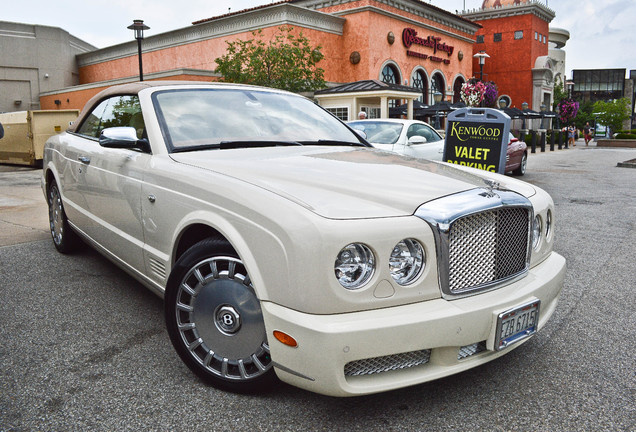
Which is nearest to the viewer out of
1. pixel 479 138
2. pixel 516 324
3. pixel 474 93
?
pixel 516 324

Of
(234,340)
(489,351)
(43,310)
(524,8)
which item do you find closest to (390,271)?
(489,351)

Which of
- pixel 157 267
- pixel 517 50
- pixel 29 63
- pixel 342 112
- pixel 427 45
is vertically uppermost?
pixel 517 50

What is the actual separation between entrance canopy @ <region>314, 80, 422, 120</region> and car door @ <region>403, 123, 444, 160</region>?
11029 mm

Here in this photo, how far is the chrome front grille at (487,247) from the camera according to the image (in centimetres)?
243

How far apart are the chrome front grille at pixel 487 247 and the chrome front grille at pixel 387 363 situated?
0.32 m

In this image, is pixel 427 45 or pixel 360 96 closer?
pixel 360 96

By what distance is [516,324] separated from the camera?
2.56 metres

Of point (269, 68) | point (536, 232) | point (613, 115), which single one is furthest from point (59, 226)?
point (613, 115)

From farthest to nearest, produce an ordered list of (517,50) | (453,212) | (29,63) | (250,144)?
(517,50) < (29,63) < (250,144) < (453,212)

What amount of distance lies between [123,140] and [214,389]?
160 cm

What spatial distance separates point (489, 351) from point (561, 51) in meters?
69.3

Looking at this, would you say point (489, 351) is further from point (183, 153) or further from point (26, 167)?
point (26, 167)

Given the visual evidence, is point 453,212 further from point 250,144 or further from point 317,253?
point 250,144

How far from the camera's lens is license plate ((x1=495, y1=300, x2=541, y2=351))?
2.46 metres
